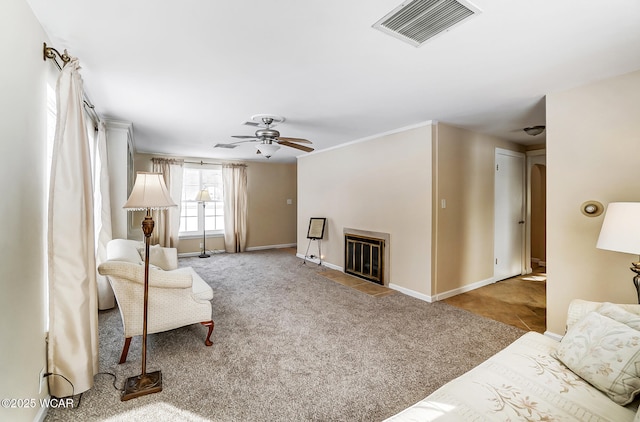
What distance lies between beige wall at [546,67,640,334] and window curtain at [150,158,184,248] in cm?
648

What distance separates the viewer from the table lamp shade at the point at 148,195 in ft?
6.57

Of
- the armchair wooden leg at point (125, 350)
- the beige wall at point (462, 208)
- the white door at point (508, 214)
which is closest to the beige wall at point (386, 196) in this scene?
the beige wall at point (462, 208)

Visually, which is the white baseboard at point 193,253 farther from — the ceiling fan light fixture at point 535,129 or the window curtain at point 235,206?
the ceiling fan light fixture at point 535,129

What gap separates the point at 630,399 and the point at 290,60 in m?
2.65

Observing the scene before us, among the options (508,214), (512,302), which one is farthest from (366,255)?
(508,214)

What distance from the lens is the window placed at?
681 cm

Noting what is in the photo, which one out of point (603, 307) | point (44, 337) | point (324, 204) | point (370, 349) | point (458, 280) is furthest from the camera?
point (324, 204)

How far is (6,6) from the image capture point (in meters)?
1.29

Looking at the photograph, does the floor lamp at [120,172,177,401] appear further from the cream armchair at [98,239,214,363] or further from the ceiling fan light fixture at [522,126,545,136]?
the ceiling fan light fixture at [522,126,545,136]

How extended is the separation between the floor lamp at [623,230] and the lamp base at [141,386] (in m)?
3.16

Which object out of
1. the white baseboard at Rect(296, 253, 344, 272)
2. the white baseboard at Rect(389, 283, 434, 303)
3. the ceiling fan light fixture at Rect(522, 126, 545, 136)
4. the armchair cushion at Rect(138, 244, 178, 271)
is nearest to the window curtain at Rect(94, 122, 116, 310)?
the armchair cushion at Rect(138, 244, 178, 271)

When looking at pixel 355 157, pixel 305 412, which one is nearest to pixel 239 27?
pixel 305 412

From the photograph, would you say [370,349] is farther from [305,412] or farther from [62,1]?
[62,1]

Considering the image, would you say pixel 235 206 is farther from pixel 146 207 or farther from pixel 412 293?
pixel 146 207
